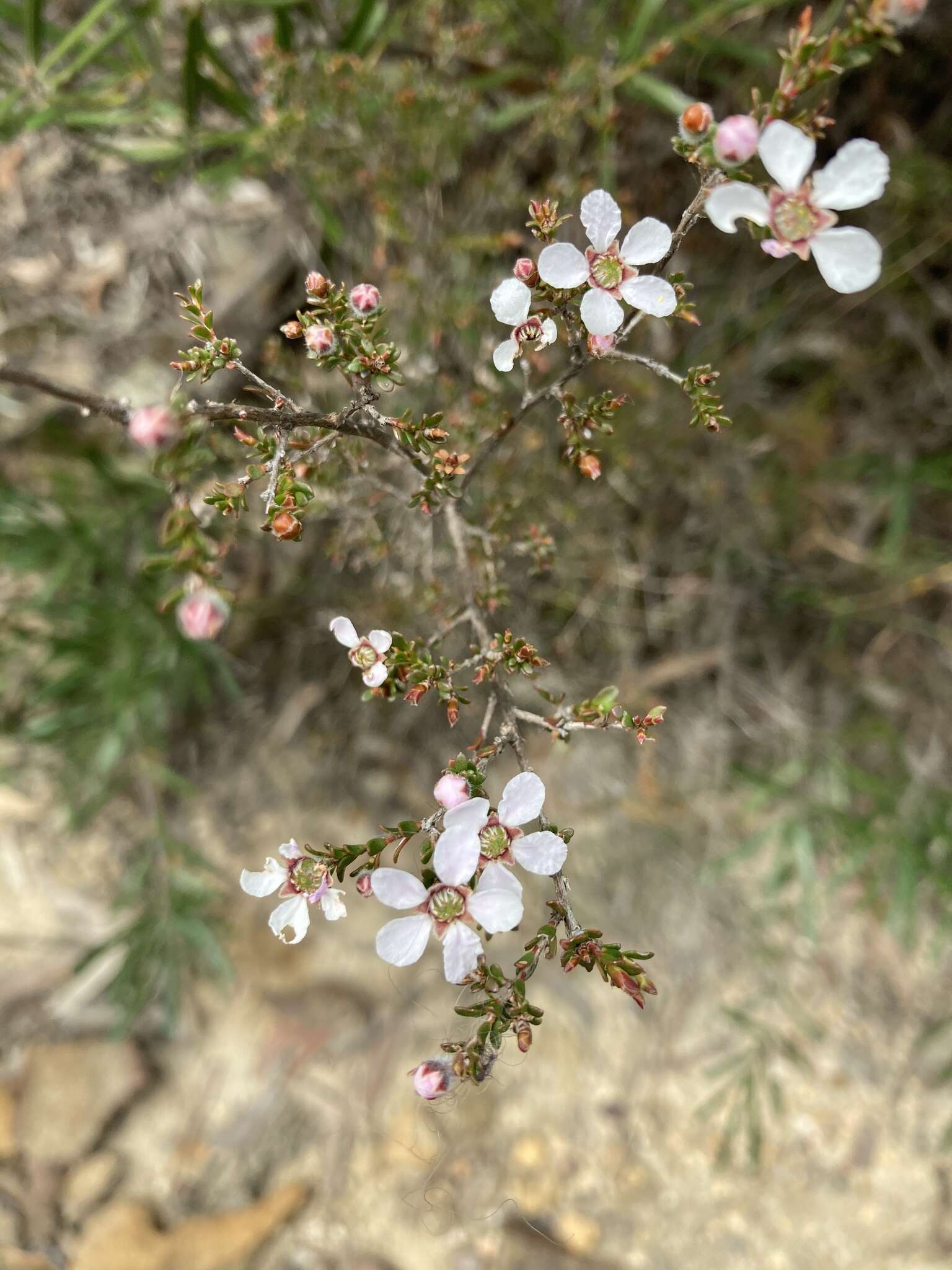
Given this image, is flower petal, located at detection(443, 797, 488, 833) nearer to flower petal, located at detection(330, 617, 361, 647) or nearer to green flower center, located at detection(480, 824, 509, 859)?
green flower center, located at detection(480, 824, 509, 859)

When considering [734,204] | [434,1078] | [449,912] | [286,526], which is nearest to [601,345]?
[734,204]

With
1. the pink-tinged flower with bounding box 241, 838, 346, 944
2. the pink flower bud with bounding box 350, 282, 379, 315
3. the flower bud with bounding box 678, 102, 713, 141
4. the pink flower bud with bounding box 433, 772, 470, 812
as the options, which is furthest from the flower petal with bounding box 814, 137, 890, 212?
the pink-tinged flower with bounding box 241, 838, 346, 944

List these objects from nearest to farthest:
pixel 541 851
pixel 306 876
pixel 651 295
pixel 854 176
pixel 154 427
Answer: pixel 154 427 < pixel 854 176 < pixel 541 851 < pixel 651 295 < pixel 306 876

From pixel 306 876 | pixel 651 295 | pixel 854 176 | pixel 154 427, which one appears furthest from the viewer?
pixel 306 876

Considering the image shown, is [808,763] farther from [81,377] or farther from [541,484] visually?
[81,377]

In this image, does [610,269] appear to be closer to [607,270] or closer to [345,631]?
[607,270]

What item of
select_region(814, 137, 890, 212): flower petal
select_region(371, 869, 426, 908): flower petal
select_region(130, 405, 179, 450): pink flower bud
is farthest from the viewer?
select_region(371, 869, 426, 908): flower petal

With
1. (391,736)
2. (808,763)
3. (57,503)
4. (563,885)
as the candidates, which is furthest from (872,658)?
(57,503)

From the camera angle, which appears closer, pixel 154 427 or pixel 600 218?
pixel 154 427
